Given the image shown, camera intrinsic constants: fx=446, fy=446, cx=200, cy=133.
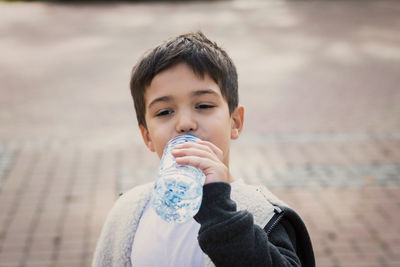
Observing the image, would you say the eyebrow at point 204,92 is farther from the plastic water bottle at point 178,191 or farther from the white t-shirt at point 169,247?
the white t-shirt at point 169,247

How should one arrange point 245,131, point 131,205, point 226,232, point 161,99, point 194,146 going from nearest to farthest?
point 226,232 → point 194,146 → point 161,99 → point 131,205 → point 245,131

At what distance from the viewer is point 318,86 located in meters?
9.10

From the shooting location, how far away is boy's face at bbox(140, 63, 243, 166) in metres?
1.68

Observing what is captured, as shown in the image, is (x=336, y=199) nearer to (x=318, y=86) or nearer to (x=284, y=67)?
(x=318, y=86)

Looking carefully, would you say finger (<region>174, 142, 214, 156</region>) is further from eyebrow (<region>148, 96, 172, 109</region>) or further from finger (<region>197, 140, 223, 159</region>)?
eyebrow (<region>148, 96, 172, 109</region>)

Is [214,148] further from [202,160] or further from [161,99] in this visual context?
[161,99]

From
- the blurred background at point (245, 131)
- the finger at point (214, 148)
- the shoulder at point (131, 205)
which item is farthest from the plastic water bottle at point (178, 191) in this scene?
the blurred background at point (245, 131)

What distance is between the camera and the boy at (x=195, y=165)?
1.46 meters

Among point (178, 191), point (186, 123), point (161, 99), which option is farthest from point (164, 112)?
point (178, 191)

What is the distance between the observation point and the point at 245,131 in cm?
684

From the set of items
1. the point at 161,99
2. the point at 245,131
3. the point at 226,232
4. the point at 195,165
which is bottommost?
the point at 245,131

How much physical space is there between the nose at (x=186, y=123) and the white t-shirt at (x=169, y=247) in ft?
1.23

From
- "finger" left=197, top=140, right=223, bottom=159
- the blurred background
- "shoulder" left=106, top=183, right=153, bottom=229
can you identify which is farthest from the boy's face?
the blurred background

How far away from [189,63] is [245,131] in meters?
5.11
